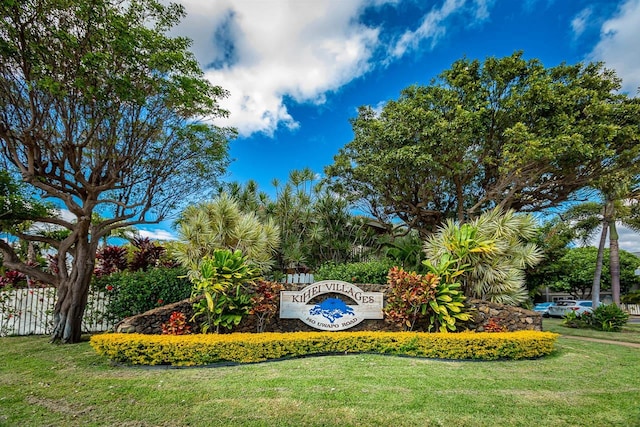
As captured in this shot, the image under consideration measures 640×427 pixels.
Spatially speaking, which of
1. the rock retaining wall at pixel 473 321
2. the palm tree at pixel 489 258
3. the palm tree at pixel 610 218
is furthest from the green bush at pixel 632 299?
the rock retaining wall at pixel 473 321

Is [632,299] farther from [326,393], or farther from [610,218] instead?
[326,393]

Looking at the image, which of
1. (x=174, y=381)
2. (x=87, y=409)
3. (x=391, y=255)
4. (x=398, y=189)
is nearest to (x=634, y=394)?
(x=174, y=381)

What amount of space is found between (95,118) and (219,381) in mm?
6945

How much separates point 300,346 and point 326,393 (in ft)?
7.86

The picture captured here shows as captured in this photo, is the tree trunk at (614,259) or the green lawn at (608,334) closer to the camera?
the green lawn at (608,334)

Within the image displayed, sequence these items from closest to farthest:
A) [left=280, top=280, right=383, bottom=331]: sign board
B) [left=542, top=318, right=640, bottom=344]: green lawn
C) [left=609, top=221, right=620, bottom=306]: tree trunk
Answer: [left=280, top=280, right=383, bottom=331]: sign board → [left=542, top=318, right=640, bottom=344]: green lawn → [left=609, top=221, right=620, bottom=306]: tree trunk

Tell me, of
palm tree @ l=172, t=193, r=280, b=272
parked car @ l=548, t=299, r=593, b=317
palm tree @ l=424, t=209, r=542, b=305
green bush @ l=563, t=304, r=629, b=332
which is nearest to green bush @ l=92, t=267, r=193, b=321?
palm tree @ l=172, t=193, r=280, b=272

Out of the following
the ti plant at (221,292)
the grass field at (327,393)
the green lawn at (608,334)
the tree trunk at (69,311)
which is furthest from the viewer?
the green lawn at (608,334)

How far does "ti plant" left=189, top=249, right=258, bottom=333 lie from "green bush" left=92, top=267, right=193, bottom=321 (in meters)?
1.99

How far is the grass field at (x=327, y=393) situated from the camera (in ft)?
13.6

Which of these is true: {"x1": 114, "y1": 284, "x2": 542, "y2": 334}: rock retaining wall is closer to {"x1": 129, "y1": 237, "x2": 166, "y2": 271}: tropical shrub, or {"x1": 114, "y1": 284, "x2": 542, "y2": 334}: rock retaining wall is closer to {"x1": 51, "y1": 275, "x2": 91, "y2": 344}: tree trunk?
{"x1": 51, "y1": 275, "x2": 91, "y2": 344}: tree trunk

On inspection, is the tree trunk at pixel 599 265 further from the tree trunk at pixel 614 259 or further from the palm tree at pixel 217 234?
the palm tree at pixel 217 234

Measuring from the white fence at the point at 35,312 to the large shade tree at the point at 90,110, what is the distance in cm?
130

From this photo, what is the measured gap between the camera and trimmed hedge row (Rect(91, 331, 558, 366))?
652 cm
